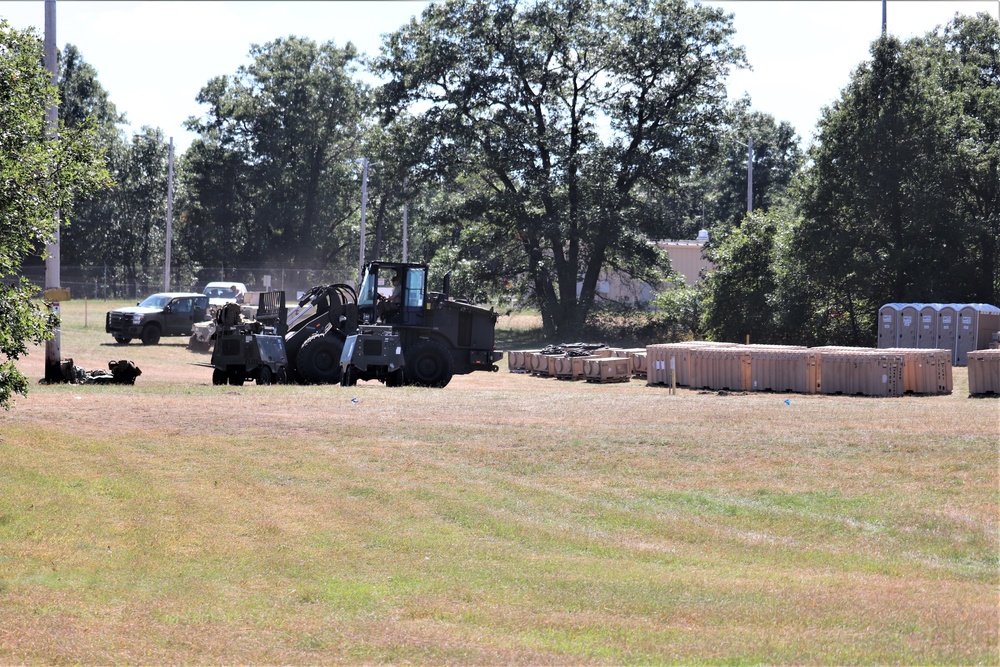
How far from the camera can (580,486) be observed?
15930 millimetres

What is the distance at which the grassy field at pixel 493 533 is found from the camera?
930 cm

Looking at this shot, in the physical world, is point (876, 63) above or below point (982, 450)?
above

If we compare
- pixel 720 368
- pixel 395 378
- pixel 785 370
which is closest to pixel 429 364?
pixel 395 378

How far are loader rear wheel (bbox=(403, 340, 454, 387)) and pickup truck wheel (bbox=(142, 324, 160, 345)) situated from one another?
18104mm

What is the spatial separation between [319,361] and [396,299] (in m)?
2.69

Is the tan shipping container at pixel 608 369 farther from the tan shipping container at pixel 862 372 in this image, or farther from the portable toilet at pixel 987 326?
the portable toilet at pixel 987 326

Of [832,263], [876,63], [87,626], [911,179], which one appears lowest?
[87,626]

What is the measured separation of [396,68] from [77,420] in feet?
128

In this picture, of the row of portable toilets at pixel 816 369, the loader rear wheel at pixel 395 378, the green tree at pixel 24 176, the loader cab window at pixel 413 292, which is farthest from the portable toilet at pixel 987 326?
the green tree at pixel 24 176

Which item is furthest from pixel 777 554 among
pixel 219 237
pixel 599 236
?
pixel 219 237

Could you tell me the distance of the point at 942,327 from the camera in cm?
3562

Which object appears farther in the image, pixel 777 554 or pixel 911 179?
pixel 911 179

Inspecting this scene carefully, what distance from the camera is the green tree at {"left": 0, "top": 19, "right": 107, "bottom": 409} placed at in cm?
1212

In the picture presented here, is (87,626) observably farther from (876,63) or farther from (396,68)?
(396,68)
